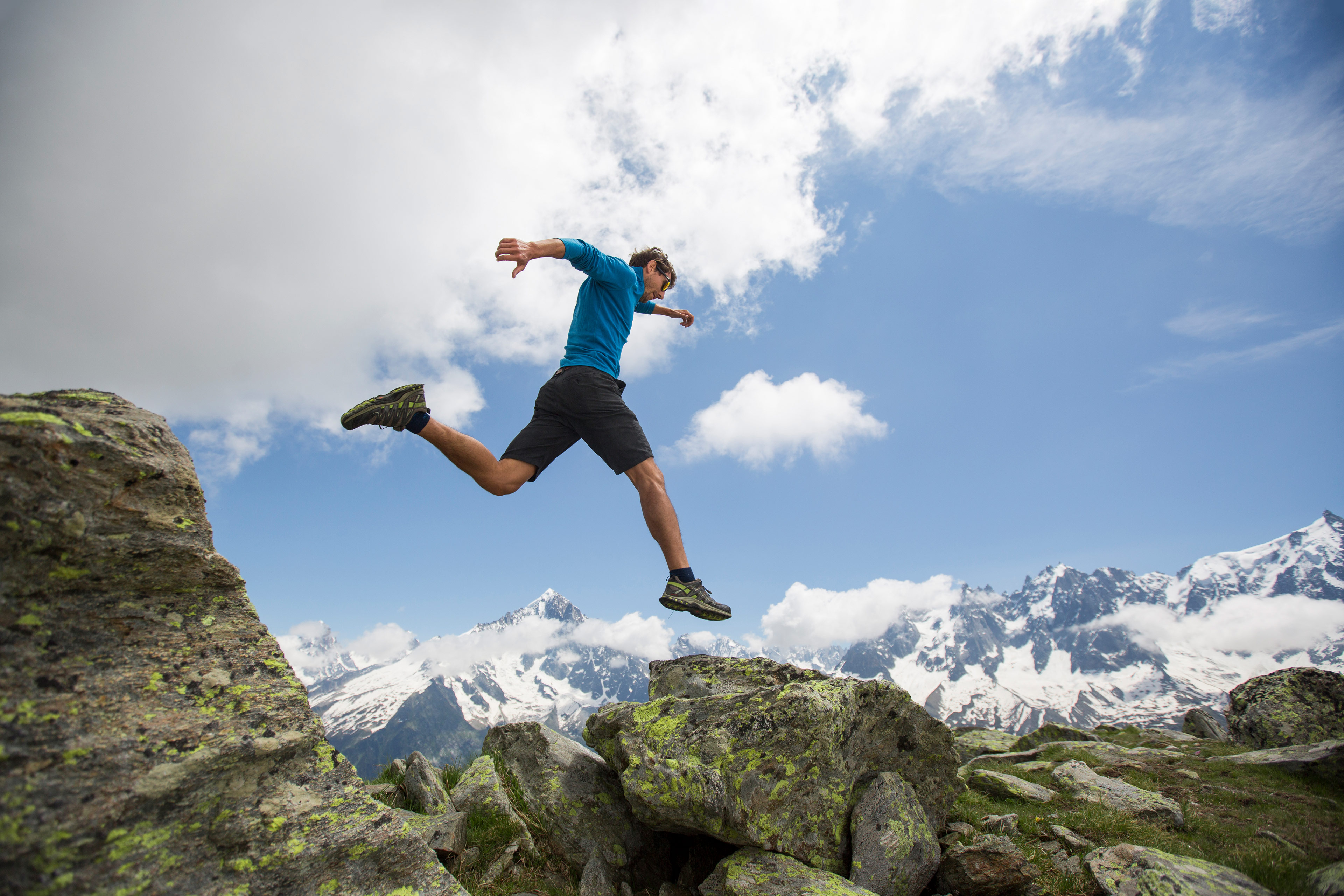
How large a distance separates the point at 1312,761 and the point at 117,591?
1929 cm

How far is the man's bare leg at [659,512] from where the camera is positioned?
24.7ft

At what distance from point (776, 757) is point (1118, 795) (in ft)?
24.3

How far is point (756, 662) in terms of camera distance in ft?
27.2

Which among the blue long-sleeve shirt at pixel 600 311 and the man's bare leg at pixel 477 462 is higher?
the blue long-sleeve shirt at pixel 600 311

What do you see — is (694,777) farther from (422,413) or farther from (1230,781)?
(1230,781)

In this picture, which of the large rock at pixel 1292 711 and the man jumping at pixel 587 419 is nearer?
the man jumping at pixel 587 419

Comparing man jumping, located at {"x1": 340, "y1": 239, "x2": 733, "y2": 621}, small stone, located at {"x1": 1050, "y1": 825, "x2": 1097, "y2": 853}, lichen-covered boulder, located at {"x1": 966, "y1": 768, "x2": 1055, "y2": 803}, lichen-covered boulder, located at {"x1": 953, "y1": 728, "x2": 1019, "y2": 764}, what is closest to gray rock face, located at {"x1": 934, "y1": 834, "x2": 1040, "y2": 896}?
small stone, located at {"x1": 1050, "y1": 825, "x2": 1097, "y2": 853}

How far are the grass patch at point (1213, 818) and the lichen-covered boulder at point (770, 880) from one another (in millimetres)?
2427

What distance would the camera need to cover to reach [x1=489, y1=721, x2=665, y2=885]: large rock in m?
6.54

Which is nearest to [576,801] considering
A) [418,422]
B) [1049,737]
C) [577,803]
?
[577,803]

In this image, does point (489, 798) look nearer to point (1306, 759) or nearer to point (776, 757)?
point (776, 757)

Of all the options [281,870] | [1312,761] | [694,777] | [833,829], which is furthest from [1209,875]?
[1312,761]

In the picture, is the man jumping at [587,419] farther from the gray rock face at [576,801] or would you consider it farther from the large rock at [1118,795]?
the large rock at [1118,795]

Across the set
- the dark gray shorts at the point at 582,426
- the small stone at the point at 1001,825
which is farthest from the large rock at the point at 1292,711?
the dark gray shorts at the point at 582,426
